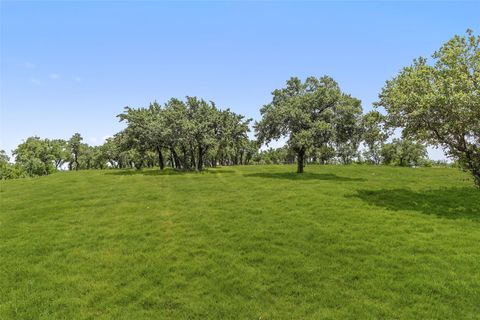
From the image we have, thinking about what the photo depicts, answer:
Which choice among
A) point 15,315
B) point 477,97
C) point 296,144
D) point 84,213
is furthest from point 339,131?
point 15,315

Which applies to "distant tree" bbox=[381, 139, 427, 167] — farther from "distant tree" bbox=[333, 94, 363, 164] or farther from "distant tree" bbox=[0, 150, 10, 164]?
Answer: "distant tree" bbox=[0, 150, 10, 164]

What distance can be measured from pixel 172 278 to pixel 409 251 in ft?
42.3

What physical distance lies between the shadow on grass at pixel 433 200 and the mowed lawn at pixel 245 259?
22 centimetres

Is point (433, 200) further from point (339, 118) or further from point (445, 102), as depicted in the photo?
point (339, 118)

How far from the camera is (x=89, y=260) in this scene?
18641 millimetres

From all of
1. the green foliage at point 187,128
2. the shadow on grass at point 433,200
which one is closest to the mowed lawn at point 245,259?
the shadow on grass at point 433,200

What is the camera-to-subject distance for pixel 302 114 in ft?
155

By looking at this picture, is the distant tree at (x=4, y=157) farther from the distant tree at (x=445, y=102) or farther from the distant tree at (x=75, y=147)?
the distant tree at (x=445, y=102)

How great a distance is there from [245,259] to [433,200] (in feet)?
70.7

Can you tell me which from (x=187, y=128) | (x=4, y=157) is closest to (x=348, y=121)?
(x=187, y=128)

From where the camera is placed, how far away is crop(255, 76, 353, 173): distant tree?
154 feet

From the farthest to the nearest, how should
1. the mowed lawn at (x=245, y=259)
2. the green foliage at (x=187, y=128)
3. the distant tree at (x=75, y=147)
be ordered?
the distant tree at (x=75, y=147) < the green foliage at (x=187, y=128) < the mowed lawn at (x=245, y=259)

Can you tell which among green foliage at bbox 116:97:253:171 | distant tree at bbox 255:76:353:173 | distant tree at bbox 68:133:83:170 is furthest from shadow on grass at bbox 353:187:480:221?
distant tree at bbox 68:133:83:170

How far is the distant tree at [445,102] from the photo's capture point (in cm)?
2531
